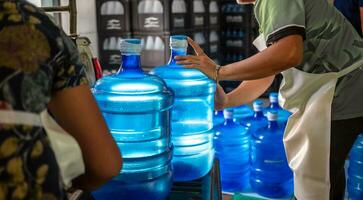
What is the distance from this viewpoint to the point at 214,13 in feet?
13.4

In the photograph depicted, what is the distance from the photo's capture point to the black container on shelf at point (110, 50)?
334cm

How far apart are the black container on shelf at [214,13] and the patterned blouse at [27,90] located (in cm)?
349

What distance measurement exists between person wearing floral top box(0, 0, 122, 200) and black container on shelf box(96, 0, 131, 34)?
277cm

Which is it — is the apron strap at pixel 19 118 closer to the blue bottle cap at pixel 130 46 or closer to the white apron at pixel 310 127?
the blue bottle cap at pixel 130 46

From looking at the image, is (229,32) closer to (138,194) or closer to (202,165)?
(202,165)

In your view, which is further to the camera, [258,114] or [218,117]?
[258,114]

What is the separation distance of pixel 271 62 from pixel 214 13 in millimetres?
2890

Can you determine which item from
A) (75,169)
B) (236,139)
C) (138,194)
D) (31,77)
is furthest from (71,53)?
(236,139)

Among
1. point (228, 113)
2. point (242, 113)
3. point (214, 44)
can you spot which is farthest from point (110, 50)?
point (228, 113)

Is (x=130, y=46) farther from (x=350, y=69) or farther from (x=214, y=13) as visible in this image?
(x=214, y=13)

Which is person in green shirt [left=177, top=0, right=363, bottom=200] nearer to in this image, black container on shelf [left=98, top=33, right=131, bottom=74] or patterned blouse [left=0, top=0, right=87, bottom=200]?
patterned blouse [left=0, top=0, right=87, bottom=200]

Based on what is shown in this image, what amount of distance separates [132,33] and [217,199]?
8.04 feet

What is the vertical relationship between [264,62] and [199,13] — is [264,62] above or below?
below

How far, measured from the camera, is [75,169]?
64cm
